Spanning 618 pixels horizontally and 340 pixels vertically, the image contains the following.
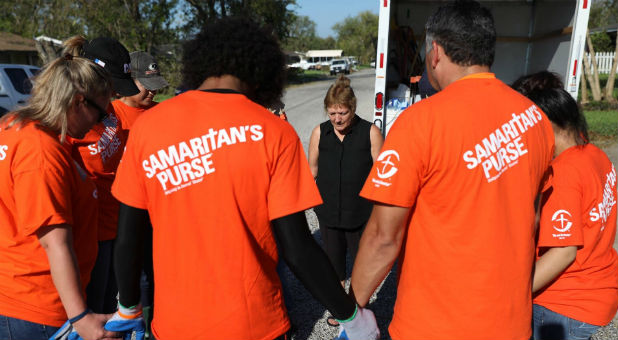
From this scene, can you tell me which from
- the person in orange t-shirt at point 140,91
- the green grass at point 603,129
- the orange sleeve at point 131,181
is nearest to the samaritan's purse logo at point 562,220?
the orange sleeve at point 131,181

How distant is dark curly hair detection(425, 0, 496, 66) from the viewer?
1586mm

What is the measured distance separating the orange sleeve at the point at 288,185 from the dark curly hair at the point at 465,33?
27.3 inches

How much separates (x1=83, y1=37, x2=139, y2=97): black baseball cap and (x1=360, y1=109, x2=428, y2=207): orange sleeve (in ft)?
6.65

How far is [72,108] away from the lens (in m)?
1.83

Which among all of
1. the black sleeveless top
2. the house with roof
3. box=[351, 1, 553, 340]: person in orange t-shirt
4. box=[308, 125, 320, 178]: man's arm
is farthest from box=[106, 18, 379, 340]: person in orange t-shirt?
the house with roof

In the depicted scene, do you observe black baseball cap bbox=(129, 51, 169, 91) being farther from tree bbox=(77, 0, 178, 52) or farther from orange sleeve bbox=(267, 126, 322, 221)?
tree bbox=(77, 0, 178, 52)

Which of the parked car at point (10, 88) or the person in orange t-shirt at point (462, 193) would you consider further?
the parked car at point (10, 88)

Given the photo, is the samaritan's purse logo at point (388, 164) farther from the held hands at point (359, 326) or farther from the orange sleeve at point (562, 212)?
the orange sleeve at point (562, 212)

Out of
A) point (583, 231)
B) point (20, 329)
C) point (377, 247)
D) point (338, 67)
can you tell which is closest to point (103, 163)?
point (20, 329)

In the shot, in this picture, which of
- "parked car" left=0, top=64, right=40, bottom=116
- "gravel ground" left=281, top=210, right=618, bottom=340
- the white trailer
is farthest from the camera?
"parked car" left=0, top=64, right=40, bottom=116

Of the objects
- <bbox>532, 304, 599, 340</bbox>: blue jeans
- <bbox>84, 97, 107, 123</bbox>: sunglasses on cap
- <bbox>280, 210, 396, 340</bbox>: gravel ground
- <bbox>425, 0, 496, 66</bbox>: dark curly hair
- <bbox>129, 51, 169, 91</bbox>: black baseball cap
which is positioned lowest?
<bbox>280, 210, 396, 340</bbox>: gravel ground

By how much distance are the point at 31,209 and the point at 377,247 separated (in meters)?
1.28

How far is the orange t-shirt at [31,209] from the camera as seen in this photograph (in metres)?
1.61

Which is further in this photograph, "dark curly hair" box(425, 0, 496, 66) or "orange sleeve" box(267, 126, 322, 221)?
"dark curly hair" box(425, 0, 496, 66)
